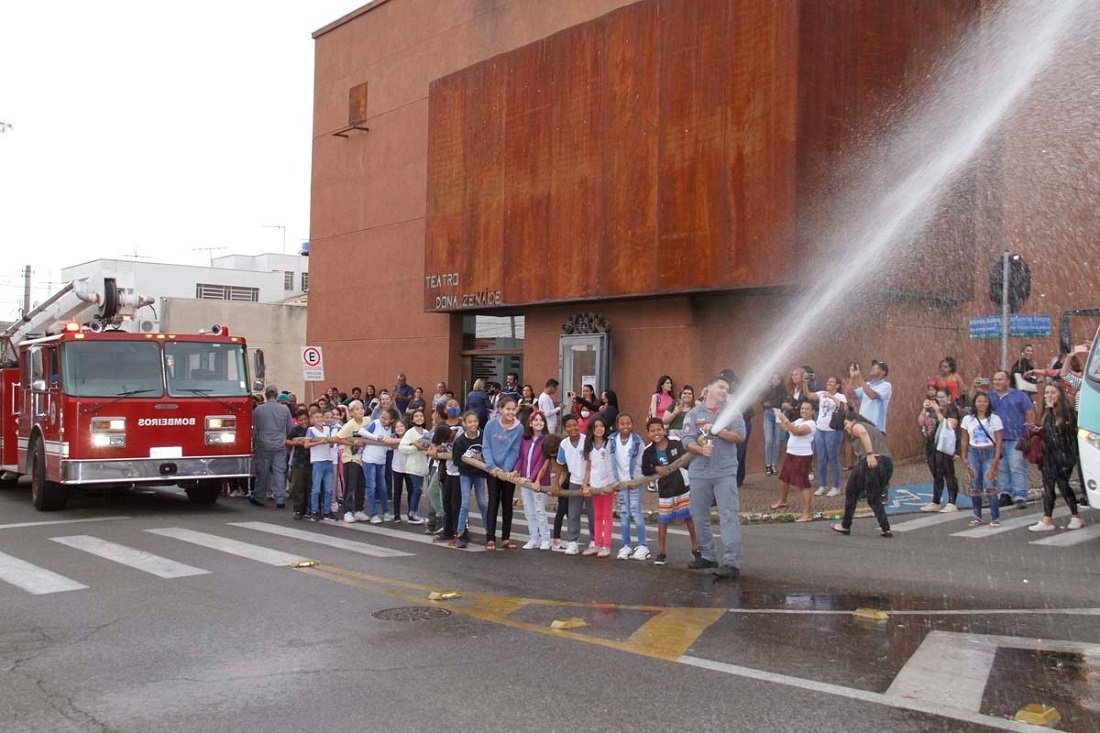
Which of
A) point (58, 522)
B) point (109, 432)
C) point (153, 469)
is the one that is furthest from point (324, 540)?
point (58, 522)

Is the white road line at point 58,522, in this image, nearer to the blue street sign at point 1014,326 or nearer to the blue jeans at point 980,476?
the blue jeans at point 980,476

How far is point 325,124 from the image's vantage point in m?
30.9

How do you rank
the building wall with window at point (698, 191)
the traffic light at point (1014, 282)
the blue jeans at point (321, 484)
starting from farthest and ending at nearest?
the building wall with window at point (698, 191), the traffic light at point (1014, 282), the blue jeans at point (321, 484)

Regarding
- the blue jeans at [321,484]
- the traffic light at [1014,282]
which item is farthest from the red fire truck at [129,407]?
the traffic light at [1014,282]

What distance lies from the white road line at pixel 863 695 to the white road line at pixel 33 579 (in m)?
5.79

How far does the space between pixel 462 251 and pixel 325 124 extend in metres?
10.4

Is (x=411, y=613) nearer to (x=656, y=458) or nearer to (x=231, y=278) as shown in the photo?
(x=656, y=458)

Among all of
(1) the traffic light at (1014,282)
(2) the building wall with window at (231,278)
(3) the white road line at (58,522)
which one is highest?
(2) the building wall with window at (231,278)

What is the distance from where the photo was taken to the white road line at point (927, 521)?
12516mm

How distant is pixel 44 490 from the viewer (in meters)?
15.0

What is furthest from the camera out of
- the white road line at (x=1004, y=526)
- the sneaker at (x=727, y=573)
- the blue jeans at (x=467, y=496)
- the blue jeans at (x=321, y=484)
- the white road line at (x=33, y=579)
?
the blue jeans at (x=321, y=484)

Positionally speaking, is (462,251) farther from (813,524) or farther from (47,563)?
(47,563)

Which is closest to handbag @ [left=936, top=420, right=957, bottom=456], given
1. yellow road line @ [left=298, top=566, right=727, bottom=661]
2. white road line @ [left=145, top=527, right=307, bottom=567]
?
yellow road line @ [left=298, top=566, right=727, bottom=661]

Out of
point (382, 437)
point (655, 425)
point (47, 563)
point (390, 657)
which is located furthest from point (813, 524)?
point (47, 563)
